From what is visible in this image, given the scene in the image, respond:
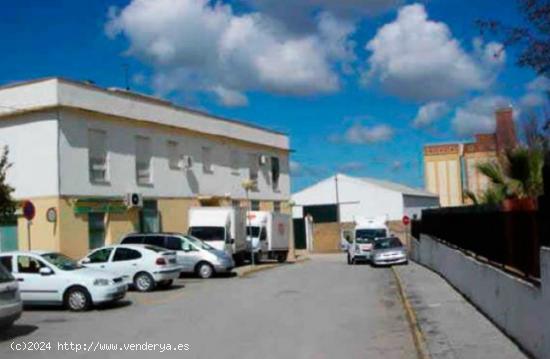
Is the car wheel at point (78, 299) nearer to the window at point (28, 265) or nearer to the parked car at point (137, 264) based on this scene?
the window at point (28, 265)

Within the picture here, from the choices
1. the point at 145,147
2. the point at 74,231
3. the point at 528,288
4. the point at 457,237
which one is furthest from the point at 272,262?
the point at 528,288

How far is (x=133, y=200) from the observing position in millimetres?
33656

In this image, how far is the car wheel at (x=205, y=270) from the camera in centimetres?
3025

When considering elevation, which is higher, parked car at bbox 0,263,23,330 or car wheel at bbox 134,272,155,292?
parked car at bbox 0,263,23,330

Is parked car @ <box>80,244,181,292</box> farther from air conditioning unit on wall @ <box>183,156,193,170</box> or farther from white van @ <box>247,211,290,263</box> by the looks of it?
white van @ <box>247,211,290,263</box>

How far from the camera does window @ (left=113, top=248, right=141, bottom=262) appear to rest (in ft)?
79.7

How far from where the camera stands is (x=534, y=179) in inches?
852

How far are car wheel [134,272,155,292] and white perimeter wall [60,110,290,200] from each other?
7.50 metres

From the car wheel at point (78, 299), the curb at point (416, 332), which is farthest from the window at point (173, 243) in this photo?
the curb at point (416, 332)

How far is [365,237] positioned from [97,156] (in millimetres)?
16461

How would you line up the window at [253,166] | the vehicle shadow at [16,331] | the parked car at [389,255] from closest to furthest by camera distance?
1. the vehicle shadow at [16,331]
2. the parked car at [389,255]
3. the window at [253,166]

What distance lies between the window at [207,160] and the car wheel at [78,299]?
2313 centimetres

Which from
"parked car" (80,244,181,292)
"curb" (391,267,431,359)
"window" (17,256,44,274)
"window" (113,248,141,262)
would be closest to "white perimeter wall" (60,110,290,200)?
"parked car" (80,244,181,292)

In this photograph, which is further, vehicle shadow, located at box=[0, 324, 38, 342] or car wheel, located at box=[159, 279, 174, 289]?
car wheel, located at box=[159, 279, 174, 289]
